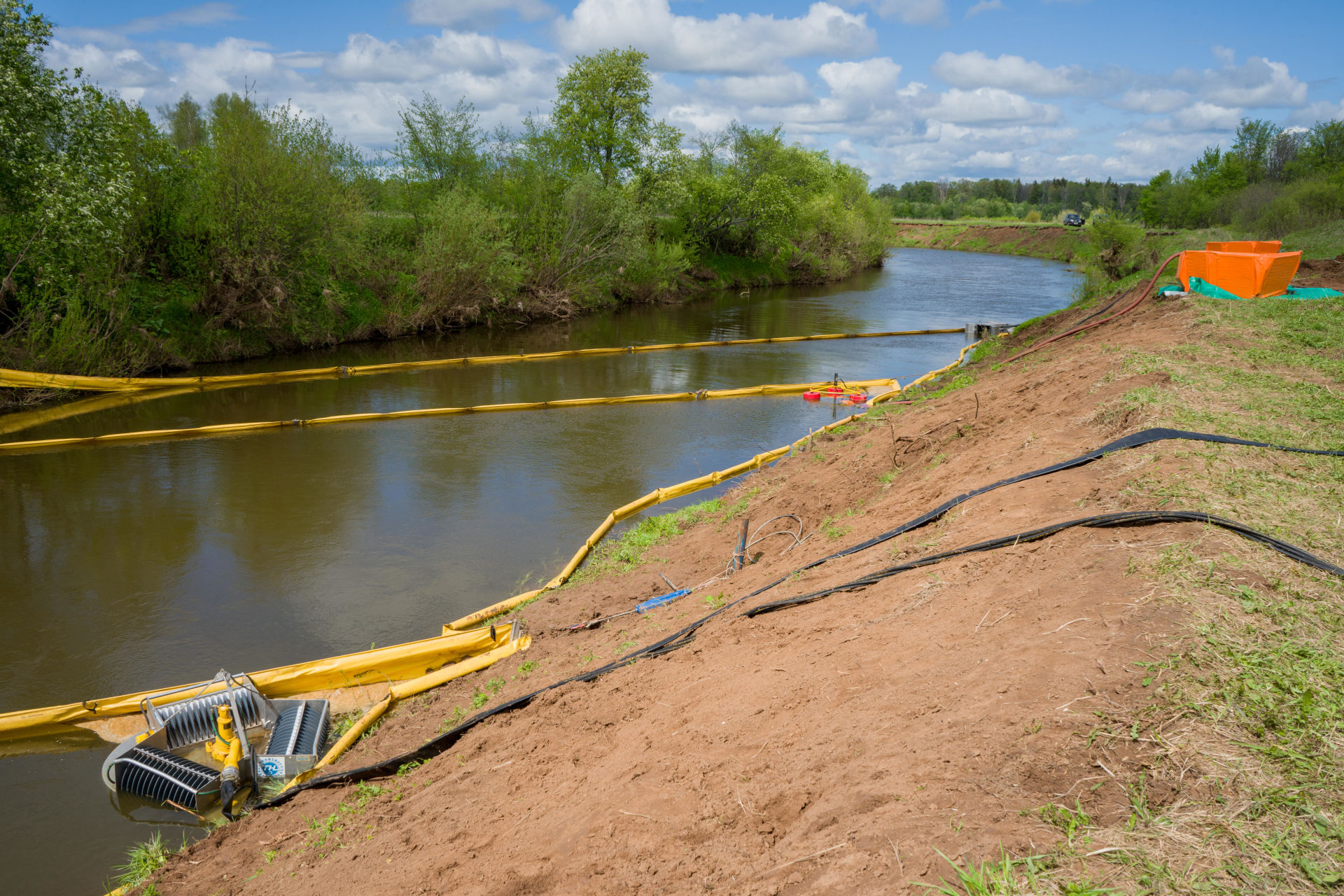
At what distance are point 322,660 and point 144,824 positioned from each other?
162 cm

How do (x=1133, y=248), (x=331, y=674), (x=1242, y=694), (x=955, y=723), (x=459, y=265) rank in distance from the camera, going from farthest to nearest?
1. (x=1133, y=248)
2. (x=459, y=265)
3. (x=331, y=674)
4. (x=955, y=723)
5. (x=1242, y=694)

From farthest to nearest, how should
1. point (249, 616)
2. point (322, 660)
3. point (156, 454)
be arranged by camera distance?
point (156, 454) < point (249, 616) < point (322, 660)

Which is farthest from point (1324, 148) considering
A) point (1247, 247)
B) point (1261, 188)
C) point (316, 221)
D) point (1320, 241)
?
point (316, 221)

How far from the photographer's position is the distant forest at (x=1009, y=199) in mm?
101250

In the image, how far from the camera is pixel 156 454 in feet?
41.3

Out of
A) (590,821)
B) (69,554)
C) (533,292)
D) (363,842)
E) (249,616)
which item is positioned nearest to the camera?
(590,821)

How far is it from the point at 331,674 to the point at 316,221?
1780 centimetres

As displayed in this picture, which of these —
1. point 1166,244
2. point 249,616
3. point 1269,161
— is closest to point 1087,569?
point 249,616

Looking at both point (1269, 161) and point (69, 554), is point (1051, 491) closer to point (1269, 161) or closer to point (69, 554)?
point (69, 554)

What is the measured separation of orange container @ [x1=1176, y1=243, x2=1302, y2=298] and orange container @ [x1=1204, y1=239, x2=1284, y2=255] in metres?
1.72

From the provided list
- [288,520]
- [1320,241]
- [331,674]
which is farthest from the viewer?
[1320,241]

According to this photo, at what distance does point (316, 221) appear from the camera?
2053cm

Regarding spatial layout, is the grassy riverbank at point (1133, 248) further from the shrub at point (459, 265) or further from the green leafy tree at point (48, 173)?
the green leafy tree at point (48, 173)

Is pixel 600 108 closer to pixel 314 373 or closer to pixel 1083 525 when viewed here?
pixel 314 373
